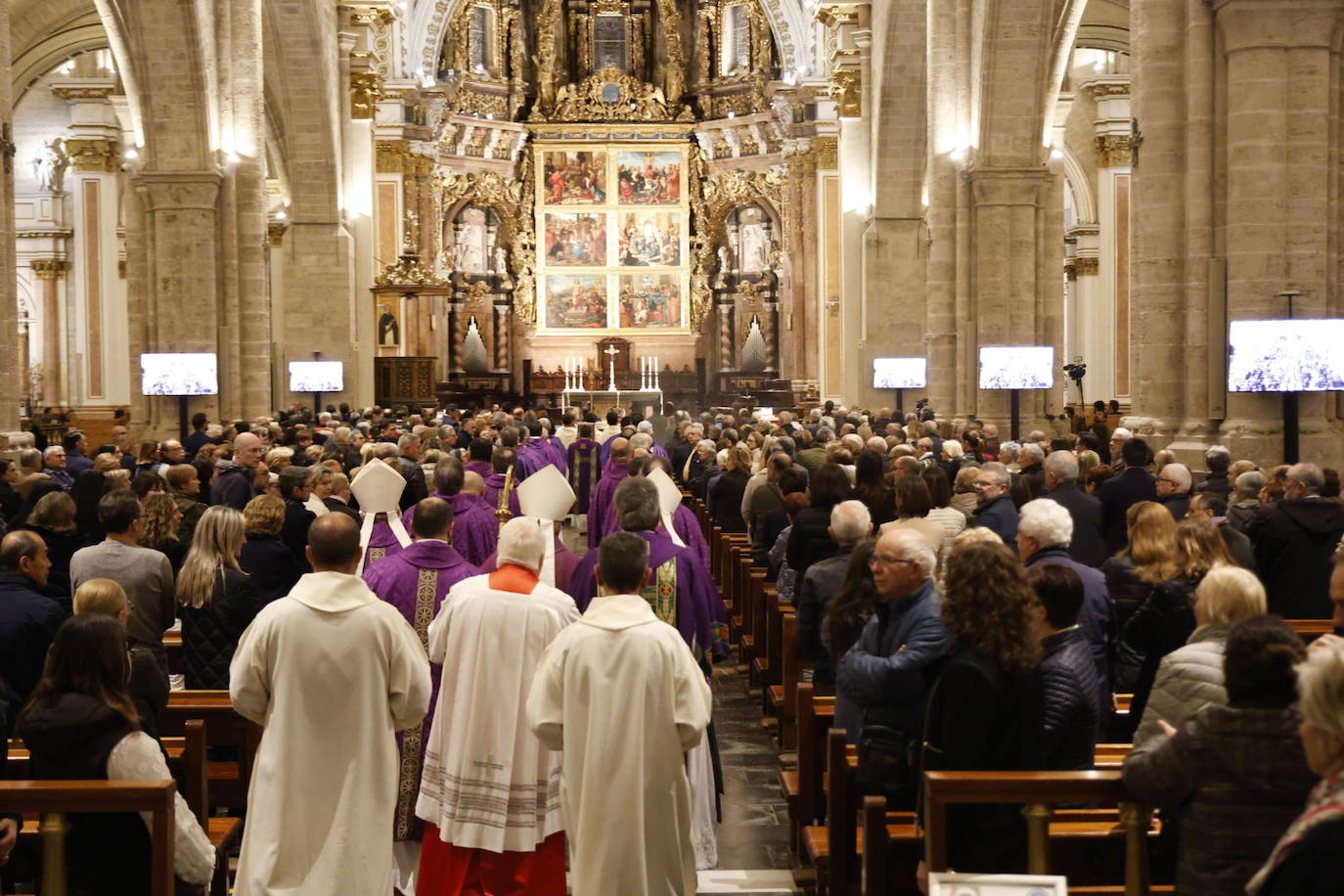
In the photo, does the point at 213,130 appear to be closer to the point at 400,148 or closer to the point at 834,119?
the point at 400,148

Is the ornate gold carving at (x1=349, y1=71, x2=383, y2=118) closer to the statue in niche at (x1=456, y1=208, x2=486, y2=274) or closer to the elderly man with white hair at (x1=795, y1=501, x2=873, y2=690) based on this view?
the statue in niche at (x1=456, y1=208, x2=486, y2=274)

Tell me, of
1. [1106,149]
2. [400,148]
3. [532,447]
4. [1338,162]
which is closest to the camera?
[1338,162]

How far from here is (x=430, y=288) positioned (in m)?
28.9

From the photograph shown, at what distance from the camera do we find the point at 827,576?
6.98m

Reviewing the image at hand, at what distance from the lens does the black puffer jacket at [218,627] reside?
7.31 m

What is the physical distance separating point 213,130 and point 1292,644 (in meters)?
18.3

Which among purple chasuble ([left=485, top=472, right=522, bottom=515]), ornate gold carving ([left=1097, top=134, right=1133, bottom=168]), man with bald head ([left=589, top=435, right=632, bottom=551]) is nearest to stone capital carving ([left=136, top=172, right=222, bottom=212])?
purple chasuble ([left=485, top=472, right=522, bottom=515])

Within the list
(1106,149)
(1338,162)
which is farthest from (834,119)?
(1338,162)

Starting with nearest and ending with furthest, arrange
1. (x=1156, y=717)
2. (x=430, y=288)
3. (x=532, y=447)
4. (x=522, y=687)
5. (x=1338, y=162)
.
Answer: (x=1156, y=717) < (x=522, y=687) < (x=1338, y=162) < (x=532, y=447) < (x=430, y=288)

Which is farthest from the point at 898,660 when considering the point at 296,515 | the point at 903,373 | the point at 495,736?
the point at 903,373

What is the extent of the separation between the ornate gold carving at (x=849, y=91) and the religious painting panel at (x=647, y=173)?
37.4 feet

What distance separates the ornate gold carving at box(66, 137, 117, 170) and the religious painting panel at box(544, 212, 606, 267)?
12.5 m

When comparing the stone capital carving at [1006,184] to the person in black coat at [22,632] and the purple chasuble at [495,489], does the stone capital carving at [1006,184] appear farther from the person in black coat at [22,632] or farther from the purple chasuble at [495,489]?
the person in black coat at [22,632]

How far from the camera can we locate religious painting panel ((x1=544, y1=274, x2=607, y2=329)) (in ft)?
135
